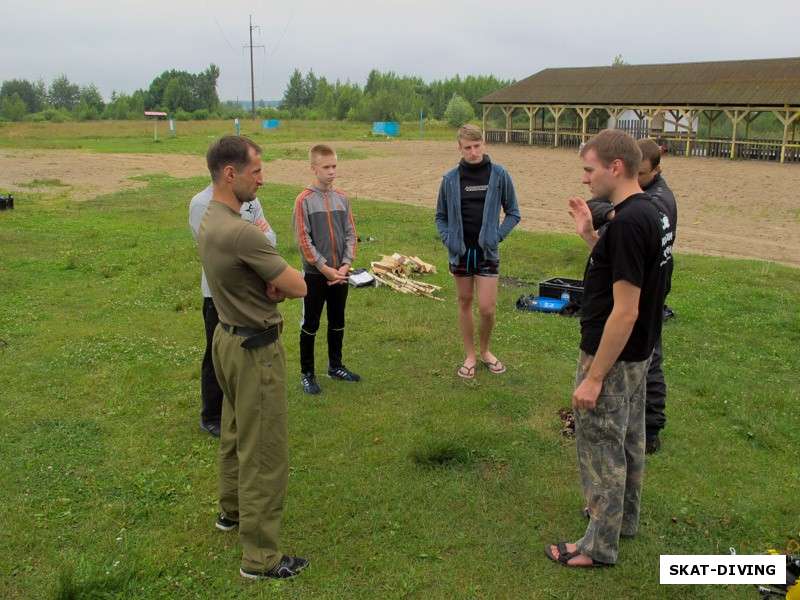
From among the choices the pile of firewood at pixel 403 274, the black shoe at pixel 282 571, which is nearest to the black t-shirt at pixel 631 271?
the black shoe at pixel 282 571

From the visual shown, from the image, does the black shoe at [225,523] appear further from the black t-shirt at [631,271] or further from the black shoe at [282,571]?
the black t-shirt at [631,271]

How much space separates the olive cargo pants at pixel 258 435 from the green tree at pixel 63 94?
153 meters

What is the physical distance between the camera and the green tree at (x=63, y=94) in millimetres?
138125

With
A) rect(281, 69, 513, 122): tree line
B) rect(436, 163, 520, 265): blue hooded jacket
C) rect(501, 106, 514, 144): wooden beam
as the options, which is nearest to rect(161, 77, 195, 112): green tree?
rect(281, 69, 513, 122): tree line

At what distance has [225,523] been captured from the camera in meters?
4.03

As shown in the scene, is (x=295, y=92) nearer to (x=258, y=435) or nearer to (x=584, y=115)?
(x=584, y=115)

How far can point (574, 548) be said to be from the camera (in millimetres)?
3781

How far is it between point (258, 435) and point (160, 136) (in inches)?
2224

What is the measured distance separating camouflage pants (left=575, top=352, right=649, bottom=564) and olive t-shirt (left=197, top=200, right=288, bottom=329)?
168cm

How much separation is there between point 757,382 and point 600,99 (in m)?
39.3

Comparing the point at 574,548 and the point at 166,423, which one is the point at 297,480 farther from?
the point at 574,548

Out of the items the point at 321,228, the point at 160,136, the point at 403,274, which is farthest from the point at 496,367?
the point at 160,136

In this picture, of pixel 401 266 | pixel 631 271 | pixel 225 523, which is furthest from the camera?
pixel 401 266

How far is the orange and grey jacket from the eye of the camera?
594 cm
